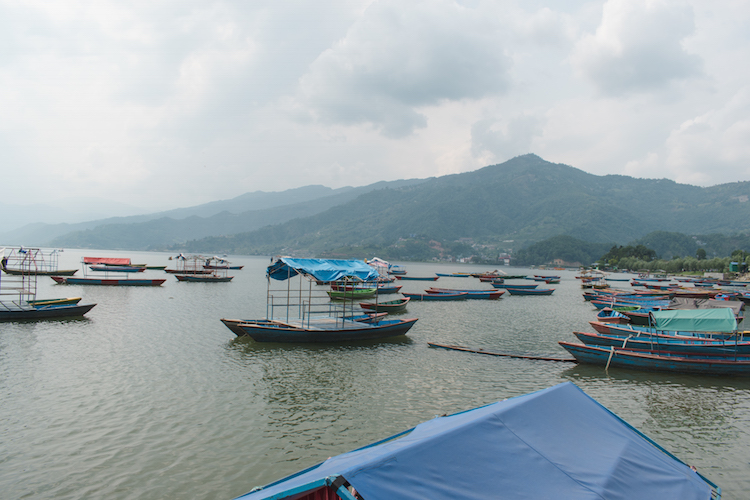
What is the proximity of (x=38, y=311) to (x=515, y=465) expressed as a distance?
33104 millimetres

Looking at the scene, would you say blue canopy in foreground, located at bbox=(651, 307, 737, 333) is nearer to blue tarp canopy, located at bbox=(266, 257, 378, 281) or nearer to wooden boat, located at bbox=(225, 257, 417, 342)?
wooden boat, located at bbox=(225, 257, 417, 342)

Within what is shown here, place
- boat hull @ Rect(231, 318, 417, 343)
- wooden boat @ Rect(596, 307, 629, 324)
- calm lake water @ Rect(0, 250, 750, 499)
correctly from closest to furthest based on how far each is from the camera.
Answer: calm lake water @ Rect(0, 250, 750, 499), boat hull @ Rect(231, 318, 417, 343), wooden boat @ Rect(596, 307, 629, 324)

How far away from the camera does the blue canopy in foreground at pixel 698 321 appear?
1702 centimetres

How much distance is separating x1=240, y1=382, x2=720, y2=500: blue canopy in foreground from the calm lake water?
5.30m

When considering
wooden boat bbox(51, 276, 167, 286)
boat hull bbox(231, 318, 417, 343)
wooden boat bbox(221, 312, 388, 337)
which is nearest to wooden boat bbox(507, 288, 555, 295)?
wooden boat bbox(221, 312, 388, 337)

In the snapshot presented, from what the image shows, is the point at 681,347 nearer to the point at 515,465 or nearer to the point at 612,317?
the point at 612,317

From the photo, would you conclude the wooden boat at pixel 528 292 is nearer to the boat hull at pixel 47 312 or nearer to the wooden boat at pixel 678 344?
the wooden boat at pixel 678 344

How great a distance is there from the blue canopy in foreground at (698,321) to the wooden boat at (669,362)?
1762mm

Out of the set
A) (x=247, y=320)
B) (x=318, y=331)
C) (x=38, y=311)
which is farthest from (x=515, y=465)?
(x=38, y=311)

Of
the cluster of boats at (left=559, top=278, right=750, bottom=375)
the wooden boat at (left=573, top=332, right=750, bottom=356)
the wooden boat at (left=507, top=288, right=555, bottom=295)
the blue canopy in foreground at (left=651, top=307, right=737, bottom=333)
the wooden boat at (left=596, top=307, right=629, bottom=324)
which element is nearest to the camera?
the blue canopy in foreground at (left=651, top=307, right=737, bottom=333)

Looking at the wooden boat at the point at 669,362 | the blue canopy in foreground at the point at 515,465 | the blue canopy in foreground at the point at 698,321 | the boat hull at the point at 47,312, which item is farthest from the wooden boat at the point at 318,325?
the blue canopy in foreground at the point at 515,465

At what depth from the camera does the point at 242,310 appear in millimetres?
36812

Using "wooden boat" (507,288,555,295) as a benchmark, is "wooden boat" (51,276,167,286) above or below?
above

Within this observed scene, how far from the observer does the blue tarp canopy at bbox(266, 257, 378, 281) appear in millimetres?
22844
